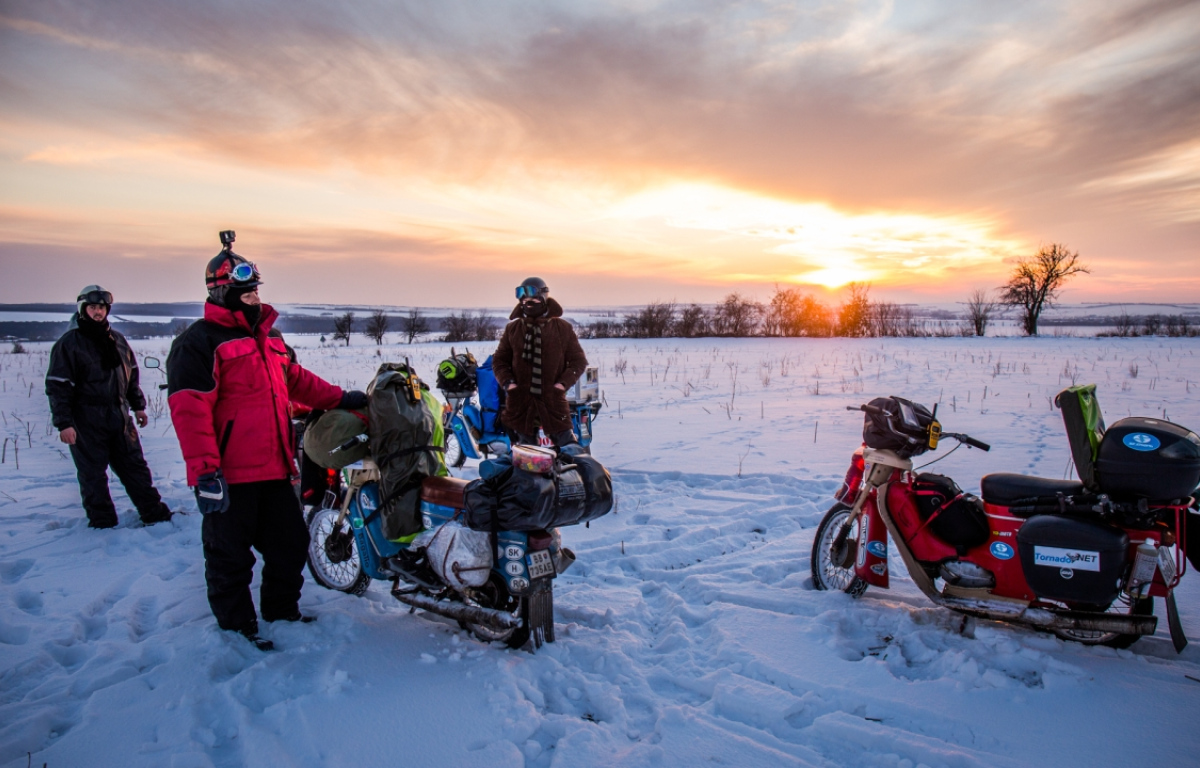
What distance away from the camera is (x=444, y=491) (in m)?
3.74

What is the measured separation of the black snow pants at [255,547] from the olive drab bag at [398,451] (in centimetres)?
57

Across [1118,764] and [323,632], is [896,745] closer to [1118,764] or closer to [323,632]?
[1118,764]

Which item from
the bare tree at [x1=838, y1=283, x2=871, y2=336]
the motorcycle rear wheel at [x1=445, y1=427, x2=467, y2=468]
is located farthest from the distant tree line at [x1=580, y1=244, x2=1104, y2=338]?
the motorcycle rear wheel at [x1=445, y1=427, x2=467, y2=468]

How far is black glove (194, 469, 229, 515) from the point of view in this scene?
326 cm

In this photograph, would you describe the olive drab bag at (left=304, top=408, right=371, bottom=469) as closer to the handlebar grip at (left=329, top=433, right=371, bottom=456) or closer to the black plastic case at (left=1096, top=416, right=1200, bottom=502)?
the handlebar grip at (left=329, top=433, right=371, bottom=456)

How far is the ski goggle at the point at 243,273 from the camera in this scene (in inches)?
138

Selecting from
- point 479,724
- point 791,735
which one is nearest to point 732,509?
point 791,735

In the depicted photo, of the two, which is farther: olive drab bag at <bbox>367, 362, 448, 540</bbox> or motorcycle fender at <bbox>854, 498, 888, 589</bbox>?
motorcycle fender at <bbox>854, 498, 888, 589</bbox>

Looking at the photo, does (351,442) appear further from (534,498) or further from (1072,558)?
(1072,558)

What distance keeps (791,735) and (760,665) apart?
1.69 ft

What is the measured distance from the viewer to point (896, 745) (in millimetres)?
2705

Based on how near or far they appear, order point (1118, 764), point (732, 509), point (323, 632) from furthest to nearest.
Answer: point (732, 509)
point (323, 632)
point (1118, 764)

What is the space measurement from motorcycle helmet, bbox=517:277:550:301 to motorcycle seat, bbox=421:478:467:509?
2.62 metres

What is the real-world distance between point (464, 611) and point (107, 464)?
13.9ft
